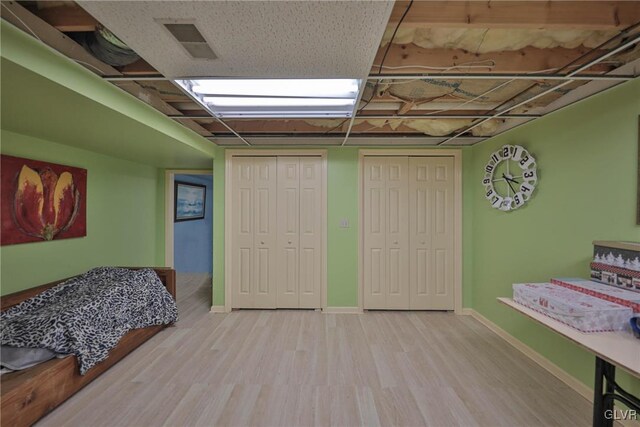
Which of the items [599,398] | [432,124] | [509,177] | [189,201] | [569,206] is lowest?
[599,398]

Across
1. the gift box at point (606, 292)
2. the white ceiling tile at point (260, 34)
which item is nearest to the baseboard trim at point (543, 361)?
the gift box at point (606, 292)

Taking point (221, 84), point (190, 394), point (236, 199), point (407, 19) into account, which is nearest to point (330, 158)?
point (236, 199)

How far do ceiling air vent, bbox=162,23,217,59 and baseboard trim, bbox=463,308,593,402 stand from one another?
10.9 ft

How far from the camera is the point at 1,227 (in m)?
2.16

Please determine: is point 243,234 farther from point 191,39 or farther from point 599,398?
point 599,398

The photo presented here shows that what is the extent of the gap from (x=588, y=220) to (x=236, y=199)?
3.50 meters

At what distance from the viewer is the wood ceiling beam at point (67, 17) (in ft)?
4.17

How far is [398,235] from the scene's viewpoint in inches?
→ 140

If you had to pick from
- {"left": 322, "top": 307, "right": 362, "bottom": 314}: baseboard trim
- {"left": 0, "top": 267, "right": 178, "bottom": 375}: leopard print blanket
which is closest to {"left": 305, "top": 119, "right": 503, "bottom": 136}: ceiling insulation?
{"left": 322, "top": 307, "right": 362, "bottom": 314}: baseboard trim

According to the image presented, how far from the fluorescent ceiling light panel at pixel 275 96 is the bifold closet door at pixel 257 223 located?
4.54 feet

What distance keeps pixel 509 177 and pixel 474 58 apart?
5.43 ft

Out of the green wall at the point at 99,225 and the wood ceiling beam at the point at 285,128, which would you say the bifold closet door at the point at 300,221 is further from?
the green wall at the point at 99,225

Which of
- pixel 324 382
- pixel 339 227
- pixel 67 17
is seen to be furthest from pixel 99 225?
pixel 324 382

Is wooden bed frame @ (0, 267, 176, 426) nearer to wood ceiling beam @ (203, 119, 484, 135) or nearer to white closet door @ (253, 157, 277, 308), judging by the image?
white closet door @ (253, 157, 277, 308)
